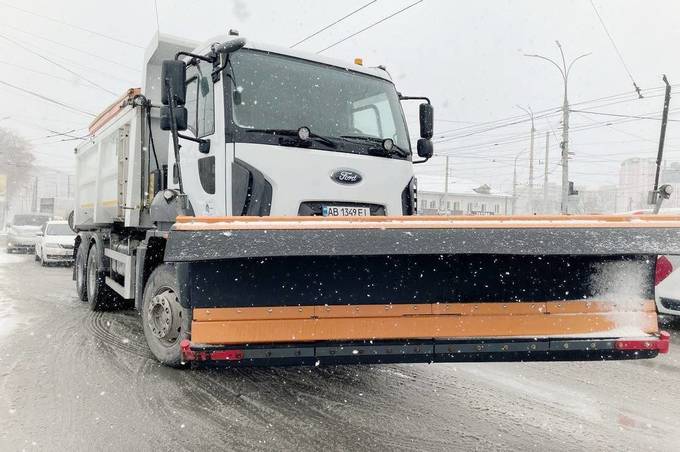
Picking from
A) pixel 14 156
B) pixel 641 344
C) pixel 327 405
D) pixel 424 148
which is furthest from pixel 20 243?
pixel 14 156

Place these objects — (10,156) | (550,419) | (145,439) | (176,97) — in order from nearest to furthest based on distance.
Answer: (145,439), (550,419), (176,97), (10,156)

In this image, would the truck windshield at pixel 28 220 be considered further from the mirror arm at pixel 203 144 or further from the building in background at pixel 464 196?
the building in background at pixel 464 196

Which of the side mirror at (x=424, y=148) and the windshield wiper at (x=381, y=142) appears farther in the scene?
the side mirror at (x=424, y=148)

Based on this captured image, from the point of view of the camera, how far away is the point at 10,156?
235 feet

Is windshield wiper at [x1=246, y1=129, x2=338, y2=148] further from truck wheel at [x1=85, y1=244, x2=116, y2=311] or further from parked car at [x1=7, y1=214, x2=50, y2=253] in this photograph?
parked car at [x1=7, y1=214, x2=50, y2=253]

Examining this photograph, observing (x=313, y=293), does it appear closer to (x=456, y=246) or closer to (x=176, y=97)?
(x=456, y=246)

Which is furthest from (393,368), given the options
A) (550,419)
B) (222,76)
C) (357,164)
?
(222,76)

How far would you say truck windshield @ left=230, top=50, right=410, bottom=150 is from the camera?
450 centimetres

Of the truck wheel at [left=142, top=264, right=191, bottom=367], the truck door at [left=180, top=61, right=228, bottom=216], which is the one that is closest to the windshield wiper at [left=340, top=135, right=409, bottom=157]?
the truck door at [left=180, top=61, right=228, bottom=216]

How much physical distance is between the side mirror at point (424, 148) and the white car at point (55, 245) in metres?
14.6

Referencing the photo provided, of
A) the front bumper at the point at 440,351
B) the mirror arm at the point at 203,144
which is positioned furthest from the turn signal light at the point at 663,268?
the mirror arm at the point at 203,144

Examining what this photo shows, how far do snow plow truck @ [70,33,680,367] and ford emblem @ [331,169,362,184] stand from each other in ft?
0.04

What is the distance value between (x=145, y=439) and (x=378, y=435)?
1.44 meters

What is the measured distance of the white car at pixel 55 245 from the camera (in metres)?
17.0
